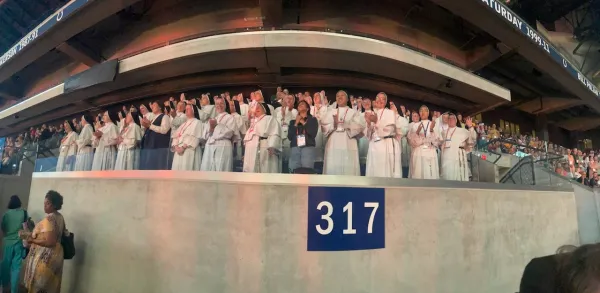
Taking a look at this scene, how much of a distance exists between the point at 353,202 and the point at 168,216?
2967 mm

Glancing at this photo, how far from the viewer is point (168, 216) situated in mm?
5699

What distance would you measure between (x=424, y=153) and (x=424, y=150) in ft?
0.43

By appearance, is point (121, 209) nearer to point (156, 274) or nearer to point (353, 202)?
point (156, 274)

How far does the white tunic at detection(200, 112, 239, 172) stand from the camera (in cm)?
605

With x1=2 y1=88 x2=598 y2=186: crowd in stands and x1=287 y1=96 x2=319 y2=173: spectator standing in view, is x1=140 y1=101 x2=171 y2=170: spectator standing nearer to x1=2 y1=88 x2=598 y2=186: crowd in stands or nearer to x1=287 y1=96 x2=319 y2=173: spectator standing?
→ x1=2 y1=88 x2=598 y2=186: crowd in stands

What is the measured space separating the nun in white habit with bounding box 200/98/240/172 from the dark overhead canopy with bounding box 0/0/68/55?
14.1m

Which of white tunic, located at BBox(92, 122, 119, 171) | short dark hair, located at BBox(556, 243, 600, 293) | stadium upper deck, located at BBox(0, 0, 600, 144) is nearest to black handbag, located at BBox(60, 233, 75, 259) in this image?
white tunic, located at BBox(92, 122, 119, 171)

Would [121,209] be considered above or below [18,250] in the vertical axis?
above

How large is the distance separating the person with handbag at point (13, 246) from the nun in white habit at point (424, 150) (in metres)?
7.26

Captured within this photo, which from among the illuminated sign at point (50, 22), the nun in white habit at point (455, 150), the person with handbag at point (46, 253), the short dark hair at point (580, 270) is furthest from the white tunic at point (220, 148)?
the illuminated sign at point (50, 22)

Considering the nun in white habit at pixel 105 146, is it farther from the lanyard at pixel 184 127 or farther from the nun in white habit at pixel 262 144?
Answer: the nun in white habit at pixel 262 144

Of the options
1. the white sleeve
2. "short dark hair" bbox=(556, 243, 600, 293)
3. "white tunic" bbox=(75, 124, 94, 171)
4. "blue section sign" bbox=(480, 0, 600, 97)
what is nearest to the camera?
"short dark hair" bbox=(556, 243, 600, 293)

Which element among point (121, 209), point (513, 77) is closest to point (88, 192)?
point (121, 209)

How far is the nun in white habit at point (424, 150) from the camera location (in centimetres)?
676
